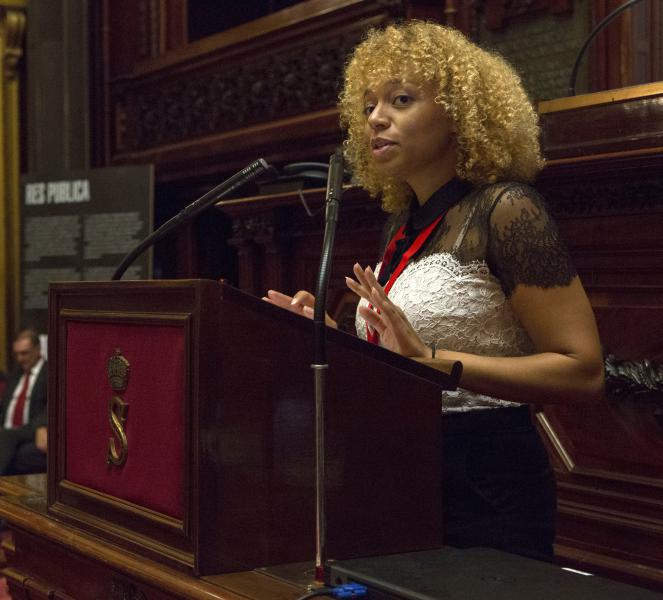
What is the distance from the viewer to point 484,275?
170cm

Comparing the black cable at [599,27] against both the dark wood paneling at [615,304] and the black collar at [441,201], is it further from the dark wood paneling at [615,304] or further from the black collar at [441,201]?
the black collar at [441,201]

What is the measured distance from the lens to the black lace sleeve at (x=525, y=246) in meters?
1.65

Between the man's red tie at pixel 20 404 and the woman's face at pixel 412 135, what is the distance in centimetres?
460

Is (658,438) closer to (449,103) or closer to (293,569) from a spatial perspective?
(449,103)

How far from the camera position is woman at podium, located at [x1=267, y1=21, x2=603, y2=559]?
1624 mm

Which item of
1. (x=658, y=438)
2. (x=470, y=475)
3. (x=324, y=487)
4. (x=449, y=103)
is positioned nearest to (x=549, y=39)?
(x=658, y=438)

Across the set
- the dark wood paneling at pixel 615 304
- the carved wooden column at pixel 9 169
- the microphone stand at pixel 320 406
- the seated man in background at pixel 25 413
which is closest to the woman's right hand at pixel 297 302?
the microphone stand at pixel 320 406

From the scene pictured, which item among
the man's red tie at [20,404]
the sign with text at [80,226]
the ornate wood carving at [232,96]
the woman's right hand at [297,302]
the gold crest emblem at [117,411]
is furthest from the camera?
the man's red tie at [20,404]

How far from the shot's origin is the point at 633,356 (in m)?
2.50

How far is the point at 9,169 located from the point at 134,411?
631 cm

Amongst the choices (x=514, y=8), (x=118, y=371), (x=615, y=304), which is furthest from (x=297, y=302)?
(x=514, y=8)

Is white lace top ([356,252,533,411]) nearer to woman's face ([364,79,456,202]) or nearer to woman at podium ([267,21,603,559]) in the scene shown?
woman at podium ([267,21,603,559])

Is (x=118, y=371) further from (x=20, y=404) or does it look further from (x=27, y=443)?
(x=20, y=404)

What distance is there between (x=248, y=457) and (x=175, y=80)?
5.39m
